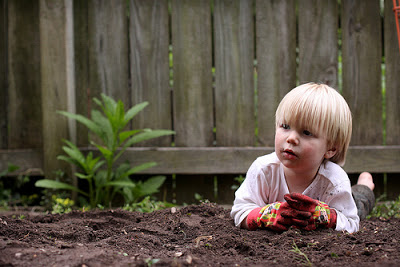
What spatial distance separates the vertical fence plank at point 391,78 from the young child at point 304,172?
1.50 meters

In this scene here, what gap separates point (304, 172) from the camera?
247cm

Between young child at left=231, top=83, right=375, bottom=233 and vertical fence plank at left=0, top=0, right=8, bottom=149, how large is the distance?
2.40m

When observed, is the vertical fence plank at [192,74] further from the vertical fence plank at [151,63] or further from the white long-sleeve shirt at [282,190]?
the white long-sleeve shirt at [282,190]

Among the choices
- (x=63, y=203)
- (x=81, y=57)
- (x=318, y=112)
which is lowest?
(x=63, y=203)

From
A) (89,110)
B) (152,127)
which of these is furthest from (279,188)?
(89,110)

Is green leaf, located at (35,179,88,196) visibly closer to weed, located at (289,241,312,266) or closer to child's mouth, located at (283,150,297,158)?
child's mouth, located at (283,150,297,158)

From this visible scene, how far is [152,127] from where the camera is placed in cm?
388

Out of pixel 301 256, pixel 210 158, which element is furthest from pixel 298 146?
pixel 210 158

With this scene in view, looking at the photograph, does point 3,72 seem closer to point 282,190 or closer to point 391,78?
point 282,190

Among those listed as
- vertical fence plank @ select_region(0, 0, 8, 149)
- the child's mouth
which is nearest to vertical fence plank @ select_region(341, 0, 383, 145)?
the child's mouth

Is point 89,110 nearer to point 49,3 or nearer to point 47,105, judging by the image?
point 47,105

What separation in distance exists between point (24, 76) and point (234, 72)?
1.85 m

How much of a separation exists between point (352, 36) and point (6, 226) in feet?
9.93

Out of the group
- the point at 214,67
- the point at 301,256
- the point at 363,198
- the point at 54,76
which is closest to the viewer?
the point at 301,256
